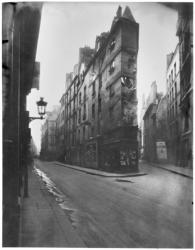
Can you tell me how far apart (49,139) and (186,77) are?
2.63m

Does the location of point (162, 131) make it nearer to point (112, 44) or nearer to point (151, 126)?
point (151, 126)

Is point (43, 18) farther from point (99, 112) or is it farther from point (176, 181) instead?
point (176, 181)

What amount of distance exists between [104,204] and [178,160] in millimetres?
1405

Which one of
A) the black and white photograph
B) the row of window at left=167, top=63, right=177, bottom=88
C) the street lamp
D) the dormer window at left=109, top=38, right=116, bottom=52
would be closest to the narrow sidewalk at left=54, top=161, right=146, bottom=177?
the black and white photograph

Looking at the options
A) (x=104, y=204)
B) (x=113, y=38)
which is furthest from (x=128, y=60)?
(x=104, y=204)

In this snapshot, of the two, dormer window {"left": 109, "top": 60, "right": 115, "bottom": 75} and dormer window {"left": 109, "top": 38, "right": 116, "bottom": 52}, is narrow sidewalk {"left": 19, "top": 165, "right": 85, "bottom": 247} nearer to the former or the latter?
dormer window {"left": 109, "top": 60, "right": 115, "bottom": 75}

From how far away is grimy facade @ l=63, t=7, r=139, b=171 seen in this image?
4.28 meters

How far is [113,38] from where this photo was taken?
4488mm

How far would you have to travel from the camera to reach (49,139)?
16.4 feet

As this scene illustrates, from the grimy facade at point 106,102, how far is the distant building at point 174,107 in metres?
0.56

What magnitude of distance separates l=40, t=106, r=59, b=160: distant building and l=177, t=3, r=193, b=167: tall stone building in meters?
2.17

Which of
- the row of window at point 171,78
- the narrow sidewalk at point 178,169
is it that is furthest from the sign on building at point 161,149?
the row of window at point 171,78

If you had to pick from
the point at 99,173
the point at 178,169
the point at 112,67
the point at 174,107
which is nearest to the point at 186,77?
the point at 174,107

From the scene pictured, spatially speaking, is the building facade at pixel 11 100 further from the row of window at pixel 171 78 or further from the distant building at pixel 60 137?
the row of window at pixel 171 78
